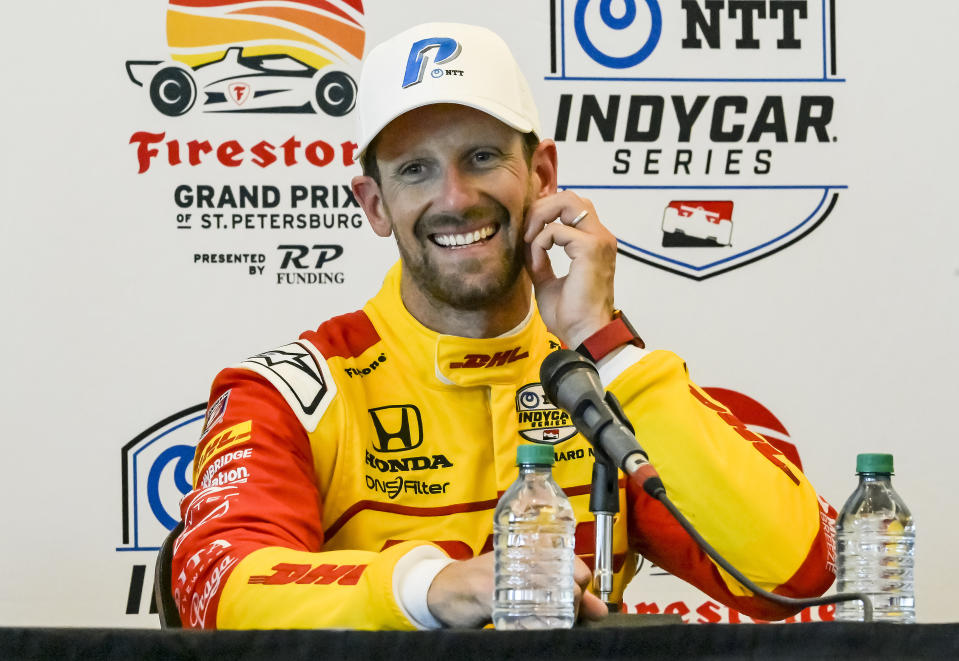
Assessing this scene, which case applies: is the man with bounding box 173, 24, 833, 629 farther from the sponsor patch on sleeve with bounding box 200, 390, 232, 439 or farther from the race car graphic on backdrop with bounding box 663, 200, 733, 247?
the race car graphic on backdrop with bounding box 663, 200, 733, 247

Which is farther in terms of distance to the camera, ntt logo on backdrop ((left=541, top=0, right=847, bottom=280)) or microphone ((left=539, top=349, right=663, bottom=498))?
ntt logo on backdrop ((left=541, top=0, right=847, bottom=280))

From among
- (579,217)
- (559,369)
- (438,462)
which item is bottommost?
(438,462)

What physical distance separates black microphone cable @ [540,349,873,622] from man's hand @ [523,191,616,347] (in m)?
0.52

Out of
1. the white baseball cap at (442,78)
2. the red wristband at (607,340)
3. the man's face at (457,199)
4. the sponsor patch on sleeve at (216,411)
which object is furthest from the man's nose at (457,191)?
the sponsor patch on sleeve at (216,411)

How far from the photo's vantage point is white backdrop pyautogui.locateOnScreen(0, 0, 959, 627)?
2.21 metres

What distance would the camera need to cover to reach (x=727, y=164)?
2.36 metres

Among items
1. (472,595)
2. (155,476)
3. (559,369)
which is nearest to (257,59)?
(155,476)

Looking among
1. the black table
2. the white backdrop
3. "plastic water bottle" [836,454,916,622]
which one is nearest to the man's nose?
the white backdrop

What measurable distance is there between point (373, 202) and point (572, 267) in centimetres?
35

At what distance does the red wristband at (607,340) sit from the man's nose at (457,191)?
0.88 ft

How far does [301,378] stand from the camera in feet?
5.69

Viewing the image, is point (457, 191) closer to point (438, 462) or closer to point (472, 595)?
point (438, 462)

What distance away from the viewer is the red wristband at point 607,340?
1658 millimetres

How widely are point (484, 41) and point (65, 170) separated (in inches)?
35.2
